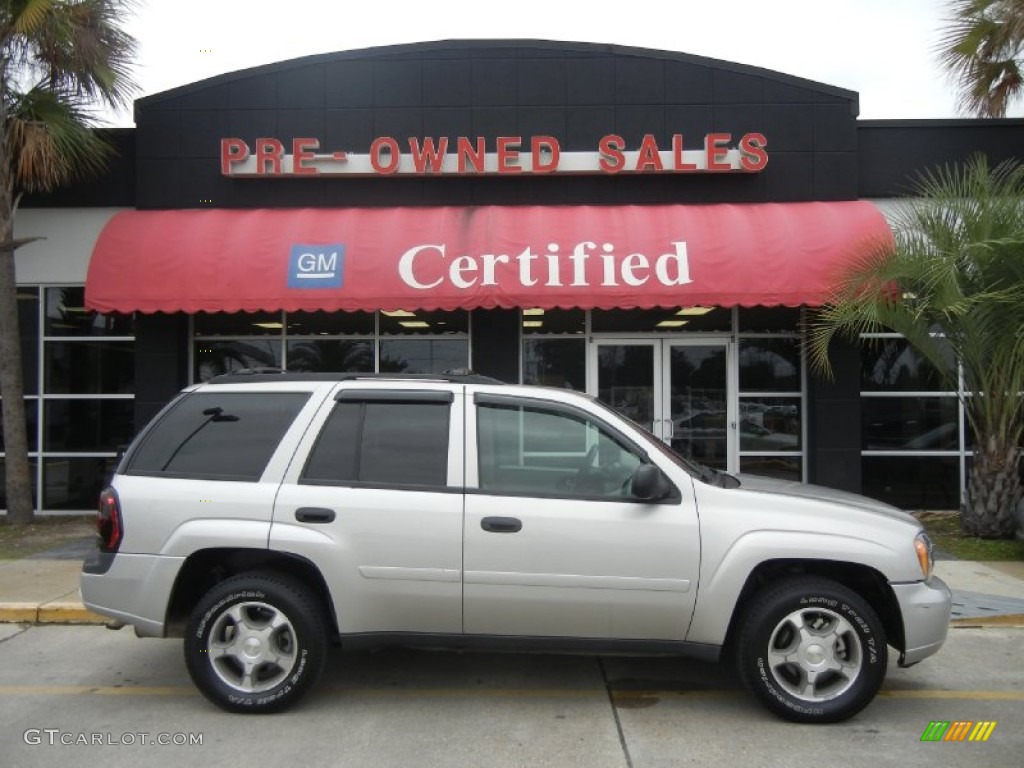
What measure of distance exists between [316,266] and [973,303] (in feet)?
24.6

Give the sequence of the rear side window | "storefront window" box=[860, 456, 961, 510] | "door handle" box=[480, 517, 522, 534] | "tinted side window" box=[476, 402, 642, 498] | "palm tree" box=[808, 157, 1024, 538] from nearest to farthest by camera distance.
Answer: "door handle" box=[480, 517, 522, 534] → "tinted side window" box=[476, 402, 642, 498] → the rear side window → "palm tree" box=[808, 157, 1024, 538] → "storefront window" box=[860, 456, 961, 510]

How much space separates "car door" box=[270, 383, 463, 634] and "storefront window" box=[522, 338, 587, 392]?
646cm

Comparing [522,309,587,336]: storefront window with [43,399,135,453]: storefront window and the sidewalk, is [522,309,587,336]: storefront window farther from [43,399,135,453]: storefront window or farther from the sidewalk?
[43,399,135,453]: storefront window

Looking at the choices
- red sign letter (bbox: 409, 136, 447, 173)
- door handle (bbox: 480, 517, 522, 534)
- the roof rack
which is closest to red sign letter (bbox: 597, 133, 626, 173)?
red sign letter (bbox: 409, 136, 447, 173)

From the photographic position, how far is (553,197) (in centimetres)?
1105

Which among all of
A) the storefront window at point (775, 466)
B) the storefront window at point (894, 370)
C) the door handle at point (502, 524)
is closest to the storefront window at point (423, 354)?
the storefront window at point (775, 466)

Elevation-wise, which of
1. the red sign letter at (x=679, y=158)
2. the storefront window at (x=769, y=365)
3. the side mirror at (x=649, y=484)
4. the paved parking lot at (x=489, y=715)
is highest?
the red sign letter at (x=679, y=158)

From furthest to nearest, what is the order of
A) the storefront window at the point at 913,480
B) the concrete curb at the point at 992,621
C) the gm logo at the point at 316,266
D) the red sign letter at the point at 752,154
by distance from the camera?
the storefront window at the point at 913,480 < the red sign letter at the point at 752,154 < the gm logo at the point at 316,266 < the concrete curb at the point at 992,621

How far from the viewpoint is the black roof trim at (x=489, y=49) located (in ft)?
36.1

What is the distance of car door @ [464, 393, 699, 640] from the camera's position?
448 cm

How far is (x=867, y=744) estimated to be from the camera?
A: 14.1ft

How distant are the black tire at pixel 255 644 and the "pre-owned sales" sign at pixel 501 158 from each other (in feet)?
24.5

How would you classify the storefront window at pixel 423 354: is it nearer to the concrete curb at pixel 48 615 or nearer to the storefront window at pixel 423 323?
the storefront window at pixel 423 323

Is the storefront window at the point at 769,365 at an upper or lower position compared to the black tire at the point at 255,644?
upper
